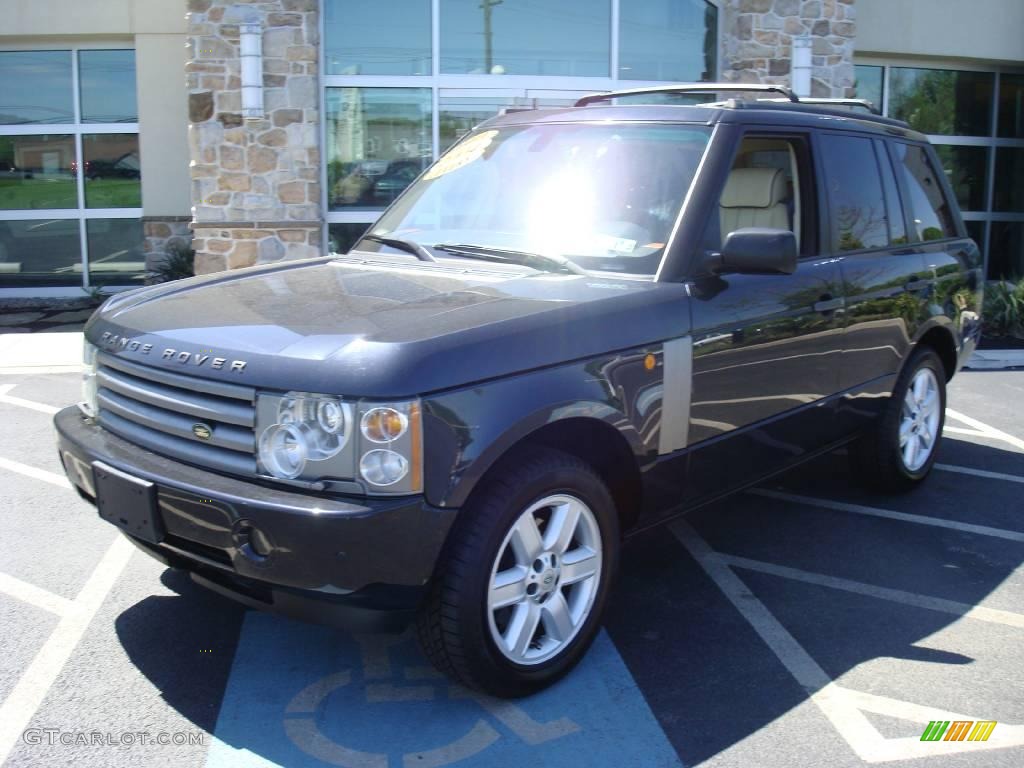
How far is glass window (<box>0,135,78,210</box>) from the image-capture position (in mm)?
13320

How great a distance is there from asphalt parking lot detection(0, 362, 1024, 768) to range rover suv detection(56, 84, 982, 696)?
324 mm

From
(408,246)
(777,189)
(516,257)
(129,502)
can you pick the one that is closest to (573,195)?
(516,257)

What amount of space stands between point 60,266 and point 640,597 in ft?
37.2

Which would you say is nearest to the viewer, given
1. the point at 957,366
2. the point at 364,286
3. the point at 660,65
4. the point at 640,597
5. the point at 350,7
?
the point at 364,286

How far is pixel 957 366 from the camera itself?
20.4ft

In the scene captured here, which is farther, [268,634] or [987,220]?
[987,220]

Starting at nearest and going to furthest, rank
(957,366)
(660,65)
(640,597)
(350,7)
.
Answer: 1. (640,597)
2. (957,366)
3. (350,7)
4. (660,65)

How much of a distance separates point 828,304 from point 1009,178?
12.6 m

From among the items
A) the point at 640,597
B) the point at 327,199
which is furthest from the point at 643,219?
the point at 327,199

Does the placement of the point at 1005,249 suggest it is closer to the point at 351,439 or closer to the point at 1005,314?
the point at 1005,314

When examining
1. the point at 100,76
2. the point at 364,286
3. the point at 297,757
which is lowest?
the point at 297,757

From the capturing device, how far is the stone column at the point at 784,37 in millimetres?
12336

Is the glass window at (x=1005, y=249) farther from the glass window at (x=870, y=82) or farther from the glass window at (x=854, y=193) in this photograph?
the glass window at (x=854, y=193)

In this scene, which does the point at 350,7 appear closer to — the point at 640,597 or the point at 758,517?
the point at 758,517
